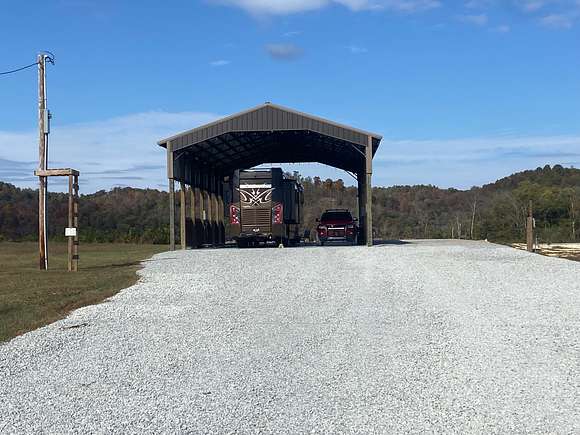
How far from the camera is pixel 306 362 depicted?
9.44 m

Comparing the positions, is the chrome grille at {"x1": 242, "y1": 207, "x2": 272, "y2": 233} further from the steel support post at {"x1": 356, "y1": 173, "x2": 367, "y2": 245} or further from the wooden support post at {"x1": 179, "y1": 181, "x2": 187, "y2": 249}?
the steel support post at {"x1": 356, "y1": 173, "x2": 367, "y2": 245}

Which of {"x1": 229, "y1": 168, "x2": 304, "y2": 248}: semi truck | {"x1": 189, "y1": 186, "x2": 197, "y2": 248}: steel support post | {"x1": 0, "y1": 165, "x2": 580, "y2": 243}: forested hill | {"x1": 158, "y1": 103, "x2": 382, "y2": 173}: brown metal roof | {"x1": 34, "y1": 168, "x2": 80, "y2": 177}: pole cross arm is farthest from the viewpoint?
{"x1": 0, "y1": 165, "x2": 580, "y2": 243}: forested hill

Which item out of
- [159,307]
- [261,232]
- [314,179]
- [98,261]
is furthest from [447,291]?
[314,179]

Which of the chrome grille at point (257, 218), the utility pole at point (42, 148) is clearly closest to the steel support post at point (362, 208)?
the chrome grille at point (257, 218)

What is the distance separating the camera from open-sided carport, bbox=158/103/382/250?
113ft

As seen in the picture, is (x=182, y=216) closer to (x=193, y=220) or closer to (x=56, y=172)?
(x=193, y=220)

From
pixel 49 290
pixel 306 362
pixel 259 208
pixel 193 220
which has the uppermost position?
pixel 259 208

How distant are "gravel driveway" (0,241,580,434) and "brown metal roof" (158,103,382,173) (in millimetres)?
17252

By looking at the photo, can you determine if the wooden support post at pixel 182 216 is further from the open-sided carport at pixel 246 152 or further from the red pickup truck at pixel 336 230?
the red pickup truck at pixel 336 230

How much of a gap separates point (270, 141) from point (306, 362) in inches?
1330

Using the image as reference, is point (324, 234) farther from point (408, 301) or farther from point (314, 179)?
point (314, 179)

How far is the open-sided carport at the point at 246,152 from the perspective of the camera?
34.6m

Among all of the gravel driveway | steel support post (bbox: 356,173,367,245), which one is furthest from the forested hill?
the gravel driveway

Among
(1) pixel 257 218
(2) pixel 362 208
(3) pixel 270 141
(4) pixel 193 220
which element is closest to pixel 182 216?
(4) pixel 193 220
